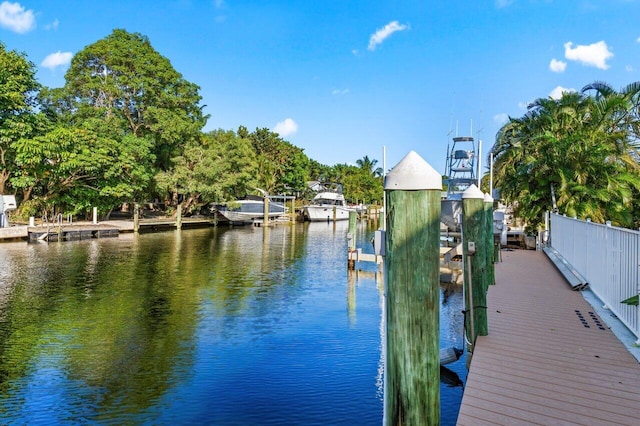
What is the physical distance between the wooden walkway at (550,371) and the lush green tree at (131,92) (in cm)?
3659

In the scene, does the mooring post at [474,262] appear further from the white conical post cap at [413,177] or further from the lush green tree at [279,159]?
the lush green tree at [279,159]

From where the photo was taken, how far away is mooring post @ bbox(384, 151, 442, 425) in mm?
3777

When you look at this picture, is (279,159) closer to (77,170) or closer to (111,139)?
(111,139)

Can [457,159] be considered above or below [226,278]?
above

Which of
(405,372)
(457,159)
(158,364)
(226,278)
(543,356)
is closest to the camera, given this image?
(405,372)

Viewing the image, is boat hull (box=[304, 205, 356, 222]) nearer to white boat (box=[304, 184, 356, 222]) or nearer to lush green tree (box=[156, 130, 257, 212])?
white boat (box=[304, 184, 356, 222])

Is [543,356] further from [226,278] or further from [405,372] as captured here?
[226,278]

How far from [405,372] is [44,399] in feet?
19.8

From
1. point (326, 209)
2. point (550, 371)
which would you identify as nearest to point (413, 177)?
point (550, 371)

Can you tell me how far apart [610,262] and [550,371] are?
3.55 metres

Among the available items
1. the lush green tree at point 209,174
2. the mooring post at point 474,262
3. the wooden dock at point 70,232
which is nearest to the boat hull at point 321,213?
the lush green tree at point 209,174

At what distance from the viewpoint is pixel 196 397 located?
7.40 metres

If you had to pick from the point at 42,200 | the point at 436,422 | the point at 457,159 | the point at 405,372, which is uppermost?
the point at 457,159

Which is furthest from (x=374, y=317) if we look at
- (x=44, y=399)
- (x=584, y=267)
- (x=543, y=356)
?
(x=44, y=399)
